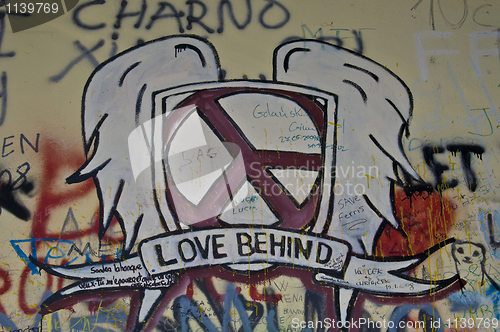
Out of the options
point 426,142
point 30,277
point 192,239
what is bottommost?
point 30,277

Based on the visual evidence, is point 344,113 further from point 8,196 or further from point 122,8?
point 8,196

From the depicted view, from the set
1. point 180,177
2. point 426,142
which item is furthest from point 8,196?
point 426,142

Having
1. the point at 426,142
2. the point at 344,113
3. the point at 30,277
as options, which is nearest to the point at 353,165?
the point at 344,113

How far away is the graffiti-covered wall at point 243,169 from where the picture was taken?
2.64 meters

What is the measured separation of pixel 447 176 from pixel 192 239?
95.6 inches

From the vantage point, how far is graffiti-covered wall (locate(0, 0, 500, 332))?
264cm

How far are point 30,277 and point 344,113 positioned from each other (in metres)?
3.23

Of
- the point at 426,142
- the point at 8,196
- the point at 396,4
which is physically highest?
the point at 396,4

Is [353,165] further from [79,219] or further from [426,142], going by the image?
[79,219]

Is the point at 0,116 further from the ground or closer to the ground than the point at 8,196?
further from the ground

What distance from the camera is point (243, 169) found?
2678 mm

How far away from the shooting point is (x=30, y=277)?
264cm

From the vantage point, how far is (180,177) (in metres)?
2.68

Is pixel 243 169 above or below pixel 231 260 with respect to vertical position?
above
